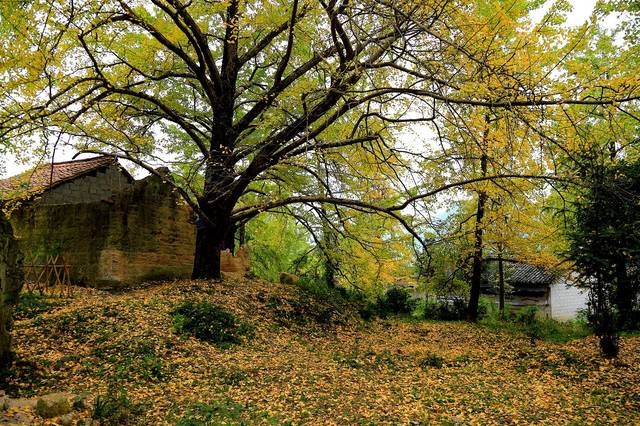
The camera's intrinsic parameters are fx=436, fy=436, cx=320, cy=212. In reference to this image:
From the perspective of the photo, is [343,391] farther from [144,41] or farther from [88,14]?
[144,41]

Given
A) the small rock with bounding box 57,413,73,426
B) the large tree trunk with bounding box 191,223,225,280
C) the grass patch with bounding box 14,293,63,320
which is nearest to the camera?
the small rock with bounding box 57,413,73,426

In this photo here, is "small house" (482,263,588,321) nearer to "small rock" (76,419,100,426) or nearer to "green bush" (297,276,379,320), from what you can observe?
"green bush" (297,276,379,320)

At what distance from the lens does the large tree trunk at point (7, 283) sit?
18.1ft

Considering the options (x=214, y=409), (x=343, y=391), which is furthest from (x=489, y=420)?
(x=214, y=409)

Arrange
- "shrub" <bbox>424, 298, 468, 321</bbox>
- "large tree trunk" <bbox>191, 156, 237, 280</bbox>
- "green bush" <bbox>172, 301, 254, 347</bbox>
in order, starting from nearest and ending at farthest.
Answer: "green bush" <bbox>172, 301, 254, 347</bbox> → "large tree trunk" <bbox>191, 156, 237, 280</bbox> → "shrub" <bbox>424, 298, 468, 321</bbox>

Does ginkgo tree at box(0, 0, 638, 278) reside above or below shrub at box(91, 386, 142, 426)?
above

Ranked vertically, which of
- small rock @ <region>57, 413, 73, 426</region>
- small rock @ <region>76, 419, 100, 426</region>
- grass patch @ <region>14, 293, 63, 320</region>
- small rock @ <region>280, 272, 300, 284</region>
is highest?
small rock @ <region>280, 272, 300, 284</region>

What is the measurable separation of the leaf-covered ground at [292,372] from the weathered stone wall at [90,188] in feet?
19.1

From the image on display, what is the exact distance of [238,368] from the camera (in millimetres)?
6793

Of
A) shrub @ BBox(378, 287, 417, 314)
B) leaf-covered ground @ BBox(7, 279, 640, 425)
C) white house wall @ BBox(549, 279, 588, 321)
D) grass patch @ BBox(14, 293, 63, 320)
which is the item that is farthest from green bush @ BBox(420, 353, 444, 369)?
white house wall @ BBox(549, 279, 588, 321)

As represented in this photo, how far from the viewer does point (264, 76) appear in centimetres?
1229

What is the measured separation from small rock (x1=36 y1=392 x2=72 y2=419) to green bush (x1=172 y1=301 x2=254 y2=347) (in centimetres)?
322

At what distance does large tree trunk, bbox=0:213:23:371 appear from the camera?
552cm

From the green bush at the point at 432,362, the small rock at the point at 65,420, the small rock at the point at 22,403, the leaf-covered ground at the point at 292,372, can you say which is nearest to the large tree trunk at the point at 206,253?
the leaf-covered ground at the point at 292,372
